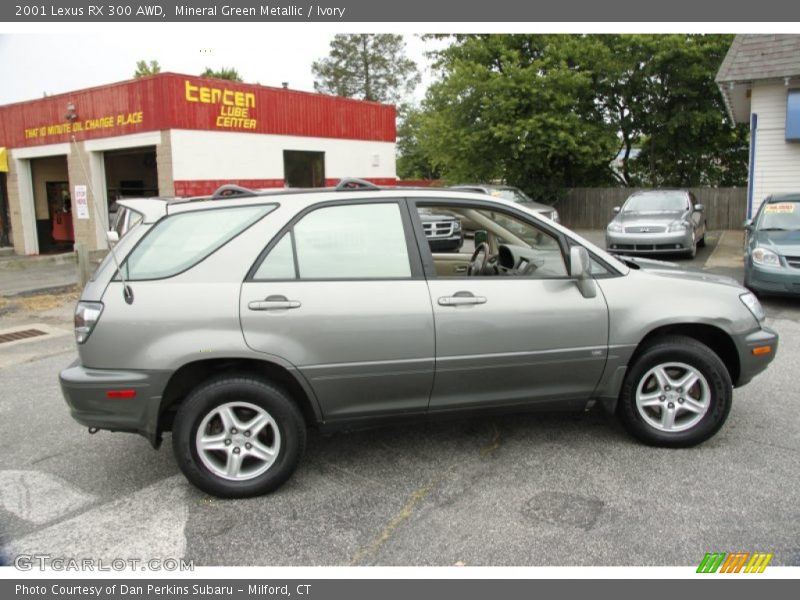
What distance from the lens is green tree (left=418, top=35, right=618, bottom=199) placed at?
76.7 feet

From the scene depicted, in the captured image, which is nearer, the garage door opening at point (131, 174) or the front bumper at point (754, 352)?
the front bumper at point (754, 352)

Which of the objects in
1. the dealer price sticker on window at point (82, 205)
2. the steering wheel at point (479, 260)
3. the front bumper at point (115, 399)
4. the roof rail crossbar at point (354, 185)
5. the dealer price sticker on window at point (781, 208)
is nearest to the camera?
the front bumper at point (115, 399)

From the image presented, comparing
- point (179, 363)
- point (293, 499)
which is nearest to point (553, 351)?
point (293, 499)

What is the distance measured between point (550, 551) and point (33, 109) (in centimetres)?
2035

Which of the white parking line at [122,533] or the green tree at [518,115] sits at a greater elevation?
the green tree at [518,115]

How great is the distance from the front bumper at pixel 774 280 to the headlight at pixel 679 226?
485 cm

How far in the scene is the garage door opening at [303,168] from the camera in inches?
707

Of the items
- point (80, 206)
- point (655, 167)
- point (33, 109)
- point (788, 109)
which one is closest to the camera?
point (80, 206)

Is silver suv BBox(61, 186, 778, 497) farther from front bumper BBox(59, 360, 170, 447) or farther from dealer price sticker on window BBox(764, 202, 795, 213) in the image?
dealer price sticker on window BBox(764, 202, 795, 213)

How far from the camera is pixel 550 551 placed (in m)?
3.12

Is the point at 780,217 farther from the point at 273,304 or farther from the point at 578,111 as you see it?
the point at 578,111

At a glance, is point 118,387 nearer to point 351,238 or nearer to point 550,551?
point 351,238

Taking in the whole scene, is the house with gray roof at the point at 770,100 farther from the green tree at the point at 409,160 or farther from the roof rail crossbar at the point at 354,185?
the green tree at the point at 409,160

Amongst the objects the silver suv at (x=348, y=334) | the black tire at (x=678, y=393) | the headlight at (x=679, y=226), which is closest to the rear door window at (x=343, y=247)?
the silver suv at (x=348, y=334)
